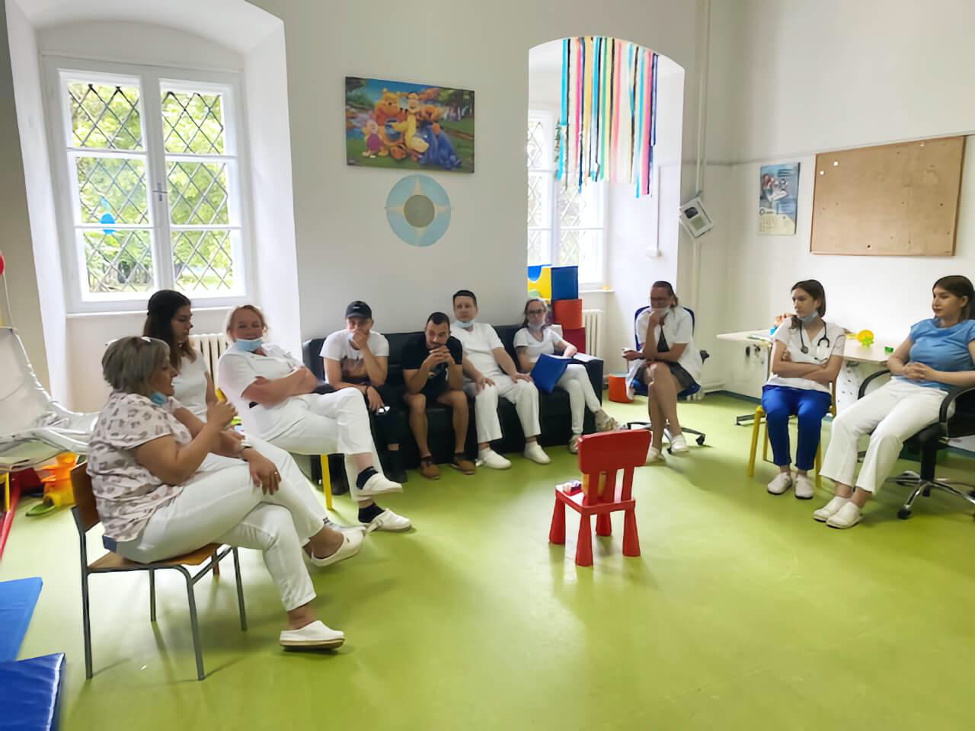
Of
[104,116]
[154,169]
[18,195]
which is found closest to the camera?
[18,195]

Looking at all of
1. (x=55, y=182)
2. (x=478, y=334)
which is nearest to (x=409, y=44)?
(x=478, y=334)

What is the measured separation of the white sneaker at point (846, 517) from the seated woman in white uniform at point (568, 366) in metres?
1.58

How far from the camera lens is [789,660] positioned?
248 cm

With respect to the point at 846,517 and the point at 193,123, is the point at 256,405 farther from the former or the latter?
the point at 846,517

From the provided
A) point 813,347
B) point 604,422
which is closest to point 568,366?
point 604,422

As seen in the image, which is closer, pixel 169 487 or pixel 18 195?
pixel 169 487

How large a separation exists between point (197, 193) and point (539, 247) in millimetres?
2975

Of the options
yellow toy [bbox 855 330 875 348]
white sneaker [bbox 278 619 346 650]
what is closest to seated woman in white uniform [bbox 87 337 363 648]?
white sneaker [bbox 278 619 346 650]

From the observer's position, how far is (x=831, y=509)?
3.67 metres

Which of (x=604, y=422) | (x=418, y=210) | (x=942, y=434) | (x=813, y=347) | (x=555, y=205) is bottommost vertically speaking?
(x=604, y=422)

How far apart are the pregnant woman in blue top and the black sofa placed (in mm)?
1671

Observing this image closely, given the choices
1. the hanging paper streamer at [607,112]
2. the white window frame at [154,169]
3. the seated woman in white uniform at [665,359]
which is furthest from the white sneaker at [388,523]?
the hanging paper streamer at [607,112]

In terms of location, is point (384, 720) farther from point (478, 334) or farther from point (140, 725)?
point (478, 334)

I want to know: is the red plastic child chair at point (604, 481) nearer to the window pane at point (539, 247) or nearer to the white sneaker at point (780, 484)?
the white sneaker at point (780, 484)
